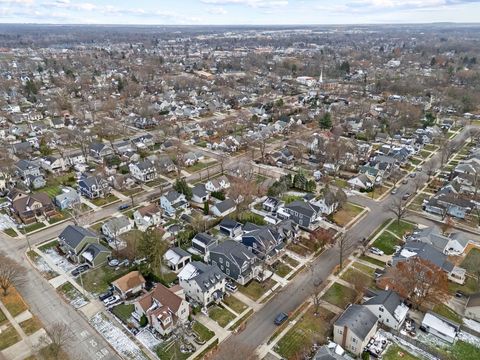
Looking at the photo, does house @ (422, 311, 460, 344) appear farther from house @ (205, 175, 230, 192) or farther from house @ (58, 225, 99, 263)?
house @ (58, 225, 99, 263)

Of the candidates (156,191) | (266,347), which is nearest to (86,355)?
(266,347)

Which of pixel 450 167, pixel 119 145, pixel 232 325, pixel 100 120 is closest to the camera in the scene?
pixel 232 325

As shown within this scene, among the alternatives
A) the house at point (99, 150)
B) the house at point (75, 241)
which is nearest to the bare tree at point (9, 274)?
the house at point (75, 241)

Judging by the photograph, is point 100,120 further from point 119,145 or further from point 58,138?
point 119,145

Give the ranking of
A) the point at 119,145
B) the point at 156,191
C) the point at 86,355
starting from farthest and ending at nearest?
the point at 119,145
the point at 156,191
the point at 86,355

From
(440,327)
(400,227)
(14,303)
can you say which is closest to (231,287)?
(440,327)

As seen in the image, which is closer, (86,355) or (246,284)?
(86,355)

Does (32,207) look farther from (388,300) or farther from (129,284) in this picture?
(388,300)
